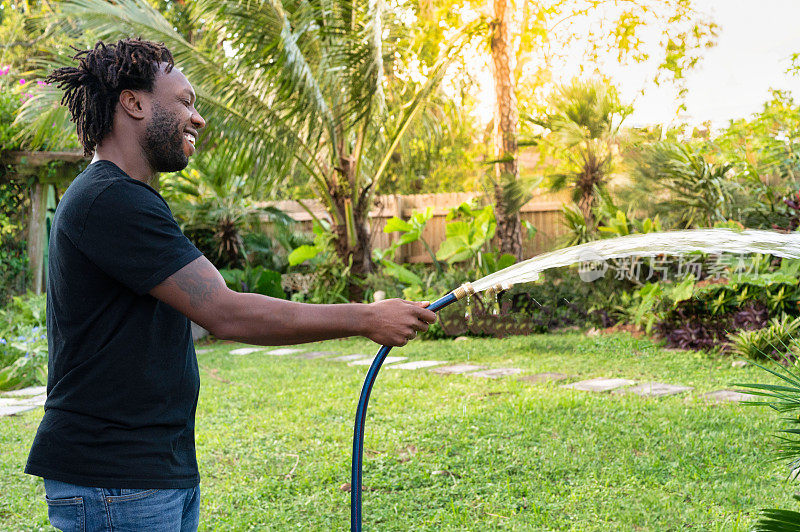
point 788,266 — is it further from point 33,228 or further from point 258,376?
point 33,228

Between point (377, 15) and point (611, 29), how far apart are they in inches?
307

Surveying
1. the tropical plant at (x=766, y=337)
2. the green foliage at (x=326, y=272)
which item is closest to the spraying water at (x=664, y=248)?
the tropical plant at (x=766, y=337)

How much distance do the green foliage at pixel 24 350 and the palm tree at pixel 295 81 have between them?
2539 millimetres

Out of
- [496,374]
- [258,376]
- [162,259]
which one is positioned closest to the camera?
[162,259]

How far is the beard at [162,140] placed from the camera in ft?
5.72

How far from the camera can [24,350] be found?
723 cm

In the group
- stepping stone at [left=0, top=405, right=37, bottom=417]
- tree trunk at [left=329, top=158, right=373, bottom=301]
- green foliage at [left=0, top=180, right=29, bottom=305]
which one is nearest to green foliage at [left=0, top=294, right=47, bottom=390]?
stepping stone at [left=0, top=405, right=37, bottom=417]

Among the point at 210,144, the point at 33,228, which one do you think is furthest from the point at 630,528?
the point at 33,228

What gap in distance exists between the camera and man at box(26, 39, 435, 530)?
1528mm

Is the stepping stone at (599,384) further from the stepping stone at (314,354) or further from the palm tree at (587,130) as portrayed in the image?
the palm tree at (587,130)

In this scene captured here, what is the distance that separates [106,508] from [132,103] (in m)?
0.94

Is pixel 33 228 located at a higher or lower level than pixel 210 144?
lower

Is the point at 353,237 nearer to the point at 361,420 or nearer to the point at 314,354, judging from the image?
the point at 314,354

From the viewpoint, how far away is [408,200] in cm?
1409
